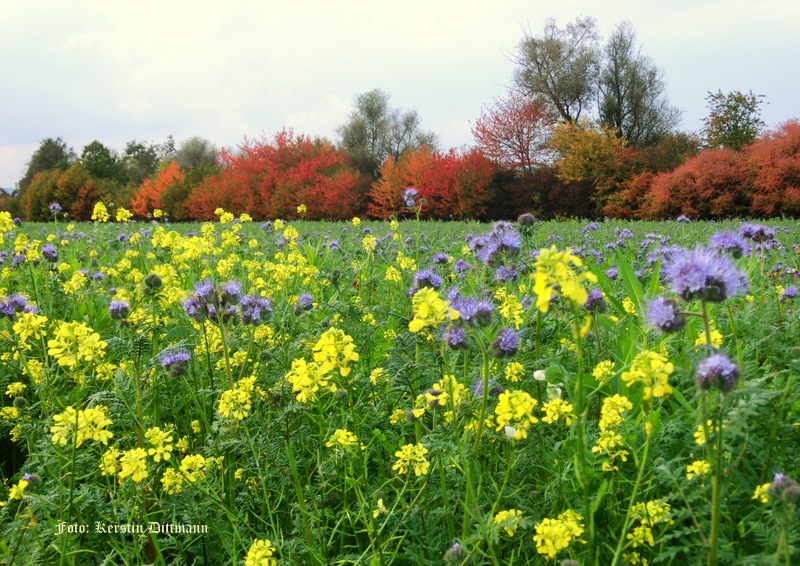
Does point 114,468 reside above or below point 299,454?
above

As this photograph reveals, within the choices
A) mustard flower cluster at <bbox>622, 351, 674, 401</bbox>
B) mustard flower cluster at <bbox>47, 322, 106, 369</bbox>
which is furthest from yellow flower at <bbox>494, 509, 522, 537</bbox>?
mustard flower cluster at <bbox>47, 322, 106, 369</bbox>

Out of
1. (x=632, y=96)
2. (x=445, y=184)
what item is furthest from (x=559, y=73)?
(x=445, y=184)

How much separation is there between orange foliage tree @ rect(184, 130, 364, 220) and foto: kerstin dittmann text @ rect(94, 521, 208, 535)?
21.6 m

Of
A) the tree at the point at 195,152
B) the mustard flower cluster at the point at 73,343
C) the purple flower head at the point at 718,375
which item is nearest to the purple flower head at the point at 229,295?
the mustard flower cluster at the point at 73,343


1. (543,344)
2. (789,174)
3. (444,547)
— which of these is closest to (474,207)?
(789,174)

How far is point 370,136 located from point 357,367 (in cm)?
5160

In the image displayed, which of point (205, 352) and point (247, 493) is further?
point (205, 352)

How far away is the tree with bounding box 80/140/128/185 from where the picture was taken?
44031mm

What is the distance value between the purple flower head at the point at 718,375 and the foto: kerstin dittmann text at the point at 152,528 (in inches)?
52.3

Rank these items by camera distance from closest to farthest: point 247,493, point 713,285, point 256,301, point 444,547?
point 713,285, point 444,547, point 247,493, point 256,301

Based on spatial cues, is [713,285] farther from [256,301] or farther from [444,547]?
[256,301]

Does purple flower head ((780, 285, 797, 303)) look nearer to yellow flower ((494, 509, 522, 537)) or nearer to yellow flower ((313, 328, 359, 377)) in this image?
yellow flower ((494, 509, 522, 537))

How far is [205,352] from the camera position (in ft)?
8.23

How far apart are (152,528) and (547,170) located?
2195 centimetres
